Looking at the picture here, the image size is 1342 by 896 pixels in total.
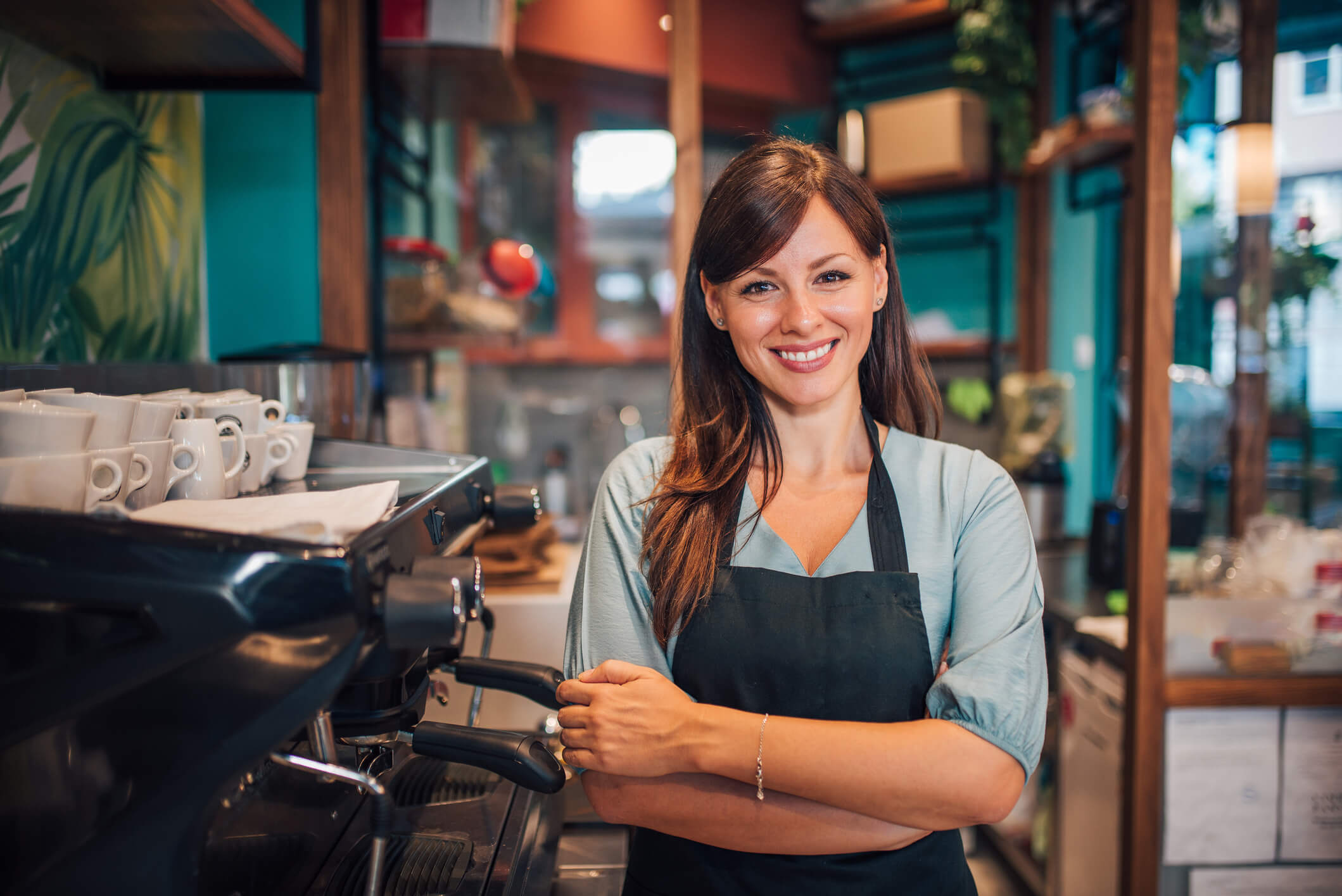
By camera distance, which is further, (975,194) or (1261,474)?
(975,194)

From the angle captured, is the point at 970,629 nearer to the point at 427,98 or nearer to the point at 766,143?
the point at 766,143

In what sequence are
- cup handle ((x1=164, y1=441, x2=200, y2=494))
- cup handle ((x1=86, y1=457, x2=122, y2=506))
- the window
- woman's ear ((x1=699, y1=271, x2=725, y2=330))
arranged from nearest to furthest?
cup handle ((x1=86, y1=457, x2=122, y2=506)), cup handle ((x1=164, y1=441, x2=200, y2=494)), woman's ear ((x1=699, y1=271, x2=725, y2=330)), the window

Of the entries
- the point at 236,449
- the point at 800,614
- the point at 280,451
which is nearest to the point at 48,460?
the point at 236,449

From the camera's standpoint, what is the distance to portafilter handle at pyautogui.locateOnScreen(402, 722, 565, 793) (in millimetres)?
762

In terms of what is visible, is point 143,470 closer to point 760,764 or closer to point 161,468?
point 161,468

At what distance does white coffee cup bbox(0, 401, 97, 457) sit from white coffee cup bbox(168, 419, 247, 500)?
13 centimetres

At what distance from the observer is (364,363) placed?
5.35 feet

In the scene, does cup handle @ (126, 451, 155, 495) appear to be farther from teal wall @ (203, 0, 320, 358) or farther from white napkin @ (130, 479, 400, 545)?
teal wall @ (203, 0, 320, 358)

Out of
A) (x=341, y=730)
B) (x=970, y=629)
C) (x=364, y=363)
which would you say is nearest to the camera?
(x=341, y=730)

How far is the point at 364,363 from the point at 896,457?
1.00 meters

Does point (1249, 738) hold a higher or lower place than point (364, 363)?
lower

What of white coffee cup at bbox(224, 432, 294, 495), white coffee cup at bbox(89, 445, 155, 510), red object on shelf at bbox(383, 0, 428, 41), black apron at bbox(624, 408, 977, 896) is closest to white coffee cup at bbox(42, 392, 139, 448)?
white coffee cup at bbox(89, 445, 155, 510)

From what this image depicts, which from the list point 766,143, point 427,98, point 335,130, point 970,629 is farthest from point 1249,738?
point 427,98

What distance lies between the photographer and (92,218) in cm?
142
